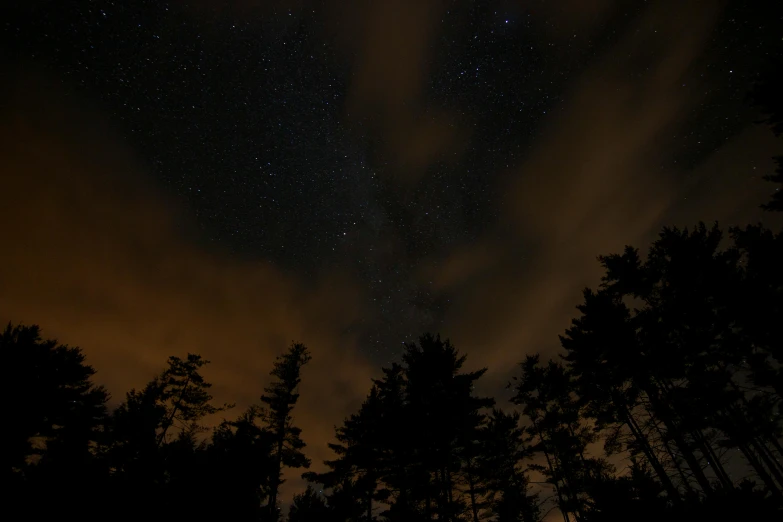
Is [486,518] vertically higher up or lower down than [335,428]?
lower down

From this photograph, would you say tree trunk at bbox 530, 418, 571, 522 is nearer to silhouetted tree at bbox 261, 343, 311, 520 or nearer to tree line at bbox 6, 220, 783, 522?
tree line at bbox 6, 220, 783, 522

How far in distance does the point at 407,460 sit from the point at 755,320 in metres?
17.3

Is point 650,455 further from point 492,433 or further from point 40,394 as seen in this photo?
point 40,394

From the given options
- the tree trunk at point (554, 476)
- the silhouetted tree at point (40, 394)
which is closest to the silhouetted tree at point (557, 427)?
the tree trunk at point (554, 476)

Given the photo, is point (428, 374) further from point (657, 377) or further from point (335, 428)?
point (335, 428)

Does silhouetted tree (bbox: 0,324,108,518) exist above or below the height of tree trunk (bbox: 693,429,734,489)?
above

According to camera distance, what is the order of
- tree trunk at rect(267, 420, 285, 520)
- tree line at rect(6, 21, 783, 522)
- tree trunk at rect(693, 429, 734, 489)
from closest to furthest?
tree line at rect(6, 21, 783, 522), tree trunk at rect(693, 429, 734, 489), tree trunk at rect(267, 420, 285, 520)

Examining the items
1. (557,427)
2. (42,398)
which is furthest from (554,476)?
(42,398)

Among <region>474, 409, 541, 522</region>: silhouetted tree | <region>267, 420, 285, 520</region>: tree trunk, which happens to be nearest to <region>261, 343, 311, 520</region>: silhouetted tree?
<region>267, 420, 285, 520</region>: tree trunk

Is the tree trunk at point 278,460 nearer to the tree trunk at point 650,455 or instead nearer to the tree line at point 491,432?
the tree line at point 491,432

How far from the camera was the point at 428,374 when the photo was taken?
17.8 m

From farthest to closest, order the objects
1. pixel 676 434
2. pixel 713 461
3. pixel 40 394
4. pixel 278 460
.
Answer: pixel 278 460, pixel 40 394, pixel 713 461, pixel 676 434

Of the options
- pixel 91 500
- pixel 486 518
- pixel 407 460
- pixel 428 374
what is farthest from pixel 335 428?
pixel 91 500

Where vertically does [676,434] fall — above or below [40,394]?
below
